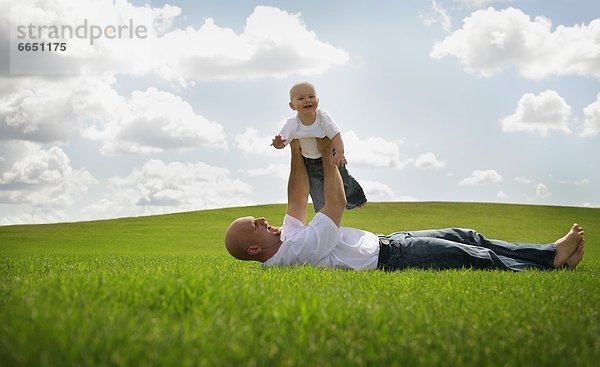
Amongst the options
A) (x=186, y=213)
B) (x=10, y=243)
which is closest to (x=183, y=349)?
(x=10, y=243)

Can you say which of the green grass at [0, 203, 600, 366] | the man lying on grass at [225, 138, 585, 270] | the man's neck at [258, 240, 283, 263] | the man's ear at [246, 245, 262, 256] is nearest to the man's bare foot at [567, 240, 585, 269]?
the man lying on grass at [225, 138, 585, 270]

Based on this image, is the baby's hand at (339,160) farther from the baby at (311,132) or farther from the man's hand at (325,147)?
the man's hand at (325,147)

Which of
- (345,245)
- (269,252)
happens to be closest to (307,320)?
(269,252)

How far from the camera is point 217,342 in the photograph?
121 inches

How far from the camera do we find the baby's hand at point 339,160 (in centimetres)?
702

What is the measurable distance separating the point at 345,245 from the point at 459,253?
1585 millimetres

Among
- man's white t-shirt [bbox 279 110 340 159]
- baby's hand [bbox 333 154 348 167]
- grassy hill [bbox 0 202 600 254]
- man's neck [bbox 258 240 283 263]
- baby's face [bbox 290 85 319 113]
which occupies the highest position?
baby's face [bbox 290 85 319 113]

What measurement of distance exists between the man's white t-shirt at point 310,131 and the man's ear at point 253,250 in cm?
158

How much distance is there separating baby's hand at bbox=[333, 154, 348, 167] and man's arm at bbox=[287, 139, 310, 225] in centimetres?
75

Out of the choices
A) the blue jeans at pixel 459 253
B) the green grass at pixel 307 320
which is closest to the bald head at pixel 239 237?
the green grass at pixel 307 320

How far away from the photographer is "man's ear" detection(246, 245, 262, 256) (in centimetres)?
679

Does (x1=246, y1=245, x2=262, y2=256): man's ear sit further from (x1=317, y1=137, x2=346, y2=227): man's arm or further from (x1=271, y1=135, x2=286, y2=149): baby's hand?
(x1=271, y1=135, x2=286, y2=149): baby's hand

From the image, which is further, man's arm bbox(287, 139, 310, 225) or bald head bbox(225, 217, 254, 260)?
man's arm bbox(287, 139, 310, 225)

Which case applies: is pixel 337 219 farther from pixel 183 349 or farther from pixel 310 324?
pixel 183 349
